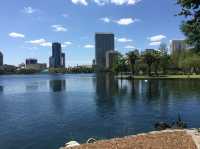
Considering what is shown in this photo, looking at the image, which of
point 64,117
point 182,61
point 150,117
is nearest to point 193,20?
point 150,117

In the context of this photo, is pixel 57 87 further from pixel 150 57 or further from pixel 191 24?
pixel 191 24

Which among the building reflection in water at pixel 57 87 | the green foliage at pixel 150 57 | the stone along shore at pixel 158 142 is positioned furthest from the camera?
the green foliage at pixel 150 57

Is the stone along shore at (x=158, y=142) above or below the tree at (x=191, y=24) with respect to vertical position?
below

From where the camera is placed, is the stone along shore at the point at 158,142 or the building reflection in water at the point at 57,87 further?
the building reflection in water at the point at 57,87

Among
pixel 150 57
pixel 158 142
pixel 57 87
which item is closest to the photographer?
pixel 158 142

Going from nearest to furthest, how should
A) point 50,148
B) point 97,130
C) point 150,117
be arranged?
point 50,148, point 97,130, point 150,117

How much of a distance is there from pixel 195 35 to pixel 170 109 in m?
30.2

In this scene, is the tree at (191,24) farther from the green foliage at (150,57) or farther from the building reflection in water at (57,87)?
the green foliage at (150,57)

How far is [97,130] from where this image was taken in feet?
118

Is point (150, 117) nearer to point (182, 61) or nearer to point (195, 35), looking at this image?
point (195, 35)

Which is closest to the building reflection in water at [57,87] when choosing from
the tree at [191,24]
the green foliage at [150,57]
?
the green foliage at [150,57]

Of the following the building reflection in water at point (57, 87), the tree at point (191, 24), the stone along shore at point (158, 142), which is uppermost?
the tree at point (191, 24)

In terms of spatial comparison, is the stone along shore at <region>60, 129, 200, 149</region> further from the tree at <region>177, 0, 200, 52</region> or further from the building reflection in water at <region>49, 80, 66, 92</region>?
the building reflection in water at <region>49, 80, 66, 92</region>

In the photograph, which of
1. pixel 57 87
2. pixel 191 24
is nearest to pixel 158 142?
pixel 191 24
